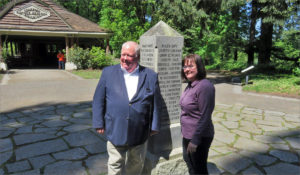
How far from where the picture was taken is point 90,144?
3990 mm

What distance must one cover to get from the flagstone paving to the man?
103cm

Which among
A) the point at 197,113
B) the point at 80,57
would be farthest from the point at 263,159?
the point at 80,57

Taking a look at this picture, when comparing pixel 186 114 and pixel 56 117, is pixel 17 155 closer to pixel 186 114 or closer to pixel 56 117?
pixel 56 117

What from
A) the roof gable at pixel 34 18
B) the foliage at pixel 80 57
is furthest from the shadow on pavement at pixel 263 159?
the roof gable at pixel 34 18

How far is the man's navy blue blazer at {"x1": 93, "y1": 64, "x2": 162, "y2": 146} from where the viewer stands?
89.0 inches

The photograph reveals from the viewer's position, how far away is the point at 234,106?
721cm

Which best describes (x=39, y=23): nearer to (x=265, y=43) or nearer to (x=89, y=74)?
(x=89, y=74)

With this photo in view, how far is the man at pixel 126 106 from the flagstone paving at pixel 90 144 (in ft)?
3.38

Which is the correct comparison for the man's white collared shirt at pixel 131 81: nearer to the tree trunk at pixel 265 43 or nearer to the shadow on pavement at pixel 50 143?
the shadow on pavement at pixel 50 143

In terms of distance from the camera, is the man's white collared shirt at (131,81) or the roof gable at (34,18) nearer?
the man's white collared shirt at (131,81)

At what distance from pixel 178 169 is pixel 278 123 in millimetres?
3798

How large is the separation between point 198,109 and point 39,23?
18.8m

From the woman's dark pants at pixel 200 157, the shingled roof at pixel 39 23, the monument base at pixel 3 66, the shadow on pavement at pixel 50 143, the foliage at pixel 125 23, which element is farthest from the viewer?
the foliage at pixel 125 23

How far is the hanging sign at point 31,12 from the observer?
1698cm
